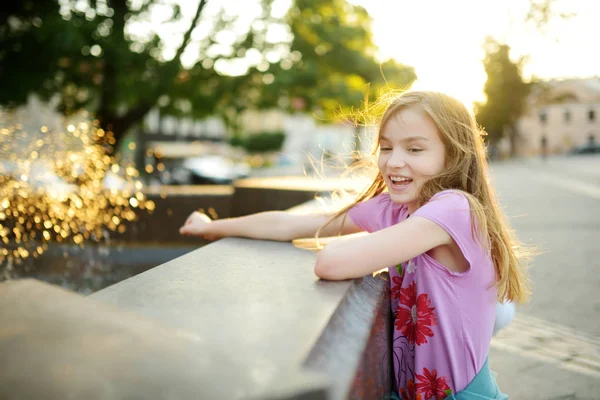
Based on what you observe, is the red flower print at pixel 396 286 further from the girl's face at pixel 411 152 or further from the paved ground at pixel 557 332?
the paved ground at pixel 557 332

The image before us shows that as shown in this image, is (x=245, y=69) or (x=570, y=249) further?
(x=245, y=69)

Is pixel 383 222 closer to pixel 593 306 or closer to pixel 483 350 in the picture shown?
pixel 483 350

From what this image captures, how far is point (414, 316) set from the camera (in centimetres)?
221

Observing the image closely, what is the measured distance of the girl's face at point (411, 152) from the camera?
2.24 meters

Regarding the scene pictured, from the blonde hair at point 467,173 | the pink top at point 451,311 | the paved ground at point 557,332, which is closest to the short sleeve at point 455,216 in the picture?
the pink top at point 451,311

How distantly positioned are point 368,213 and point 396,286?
0.41 meters

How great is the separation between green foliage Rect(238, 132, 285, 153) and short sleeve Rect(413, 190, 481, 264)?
64.9 metres

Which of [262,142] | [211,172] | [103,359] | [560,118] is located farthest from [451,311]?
[560,118]

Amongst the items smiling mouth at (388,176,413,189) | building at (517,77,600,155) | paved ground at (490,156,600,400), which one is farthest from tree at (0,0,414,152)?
building at (517,77,600,155)

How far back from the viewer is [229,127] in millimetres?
13227

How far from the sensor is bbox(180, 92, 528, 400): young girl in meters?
1.97

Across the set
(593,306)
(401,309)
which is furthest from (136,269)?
(401,309)

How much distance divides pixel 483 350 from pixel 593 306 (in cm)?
324

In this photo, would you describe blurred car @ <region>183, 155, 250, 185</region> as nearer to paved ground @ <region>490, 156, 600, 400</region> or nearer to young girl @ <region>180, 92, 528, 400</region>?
paved ground @ <region>490, 156, 600, 400</region>
